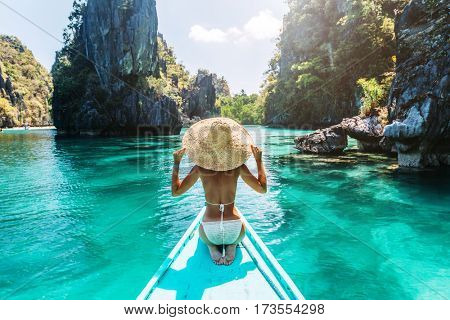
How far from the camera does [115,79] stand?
1779 inches

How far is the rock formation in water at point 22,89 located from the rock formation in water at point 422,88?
6990 centimetres

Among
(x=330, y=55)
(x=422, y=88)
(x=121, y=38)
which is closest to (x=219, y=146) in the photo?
(x=422, y=88)

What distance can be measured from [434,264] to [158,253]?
5.03 metres

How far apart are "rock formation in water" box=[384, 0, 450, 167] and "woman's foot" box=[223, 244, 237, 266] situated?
11.6m

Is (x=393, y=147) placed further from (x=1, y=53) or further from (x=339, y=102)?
(x=1, y=53)

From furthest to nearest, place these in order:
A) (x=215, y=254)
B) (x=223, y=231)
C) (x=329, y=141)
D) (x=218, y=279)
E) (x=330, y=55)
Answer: (x=330, y=55), (x=329, y=141), (x=215, y=254), (x=223, y=231), (x=218, y=279)

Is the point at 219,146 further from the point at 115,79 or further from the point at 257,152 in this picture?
the point at 115,79

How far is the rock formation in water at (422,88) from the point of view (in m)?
12.1

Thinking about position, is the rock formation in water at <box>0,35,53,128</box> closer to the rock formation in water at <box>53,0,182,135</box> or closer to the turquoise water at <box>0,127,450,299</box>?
the rock formation in water at <box>53,0,182,135</box>

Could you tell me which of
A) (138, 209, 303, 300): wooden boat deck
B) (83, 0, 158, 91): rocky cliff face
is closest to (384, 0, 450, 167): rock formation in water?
(138, 209, 303, 300): wooden boat deck

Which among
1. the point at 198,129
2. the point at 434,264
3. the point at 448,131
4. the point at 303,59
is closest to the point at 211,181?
the point at 198,129

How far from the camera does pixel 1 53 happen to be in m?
103

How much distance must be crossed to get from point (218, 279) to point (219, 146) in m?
1.40

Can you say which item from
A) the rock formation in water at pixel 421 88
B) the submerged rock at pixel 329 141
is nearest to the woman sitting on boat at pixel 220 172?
the rock formation in water at pixel 421 88
